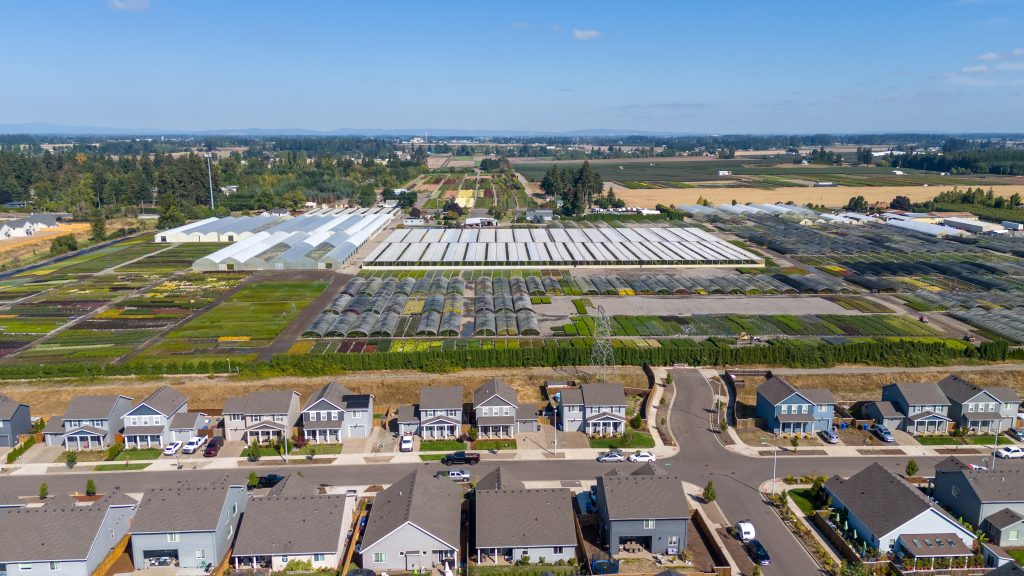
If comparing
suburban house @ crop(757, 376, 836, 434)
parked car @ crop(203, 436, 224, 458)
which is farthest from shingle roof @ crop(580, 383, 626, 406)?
parked car @ crop(203, 436, 224, 458)

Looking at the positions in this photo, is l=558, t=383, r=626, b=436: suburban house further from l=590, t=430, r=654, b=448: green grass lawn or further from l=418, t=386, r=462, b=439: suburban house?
l=418, t=386, r=462, b=439: suburban house

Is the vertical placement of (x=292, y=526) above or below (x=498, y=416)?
below

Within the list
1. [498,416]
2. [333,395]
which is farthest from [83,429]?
[498,416]

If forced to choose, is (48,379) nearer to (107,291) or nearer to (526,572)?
(107,291)

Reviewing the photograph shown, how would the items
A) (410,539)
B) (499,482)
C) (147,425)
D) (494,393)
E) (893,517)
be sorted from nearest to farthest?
(410,539), (893,517), (499,482), (147,425), (494,393)

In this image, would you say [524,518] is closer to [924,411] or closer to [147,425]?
[147,425]

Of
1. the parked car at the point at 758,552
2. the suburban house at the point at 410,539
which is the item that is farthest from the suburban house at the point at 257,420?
the parked car at the point at 758,552
